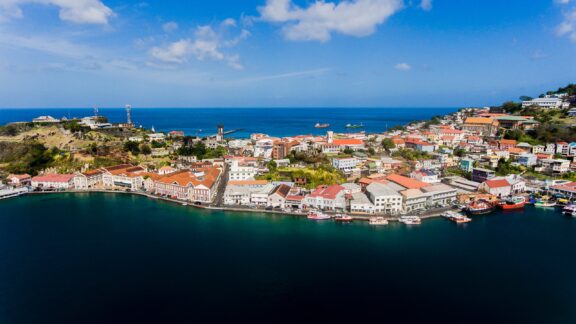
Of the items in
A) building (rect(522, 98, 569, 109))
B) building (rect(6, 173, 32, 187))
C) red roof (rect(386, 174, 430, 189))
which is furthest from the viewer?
building (rect(522, 98, 569, 109))

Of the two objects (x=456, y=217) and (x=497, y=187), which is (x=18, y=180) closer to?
(x=456, y=217)

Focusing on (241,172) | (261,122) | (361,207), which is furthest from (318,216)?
(261,122)

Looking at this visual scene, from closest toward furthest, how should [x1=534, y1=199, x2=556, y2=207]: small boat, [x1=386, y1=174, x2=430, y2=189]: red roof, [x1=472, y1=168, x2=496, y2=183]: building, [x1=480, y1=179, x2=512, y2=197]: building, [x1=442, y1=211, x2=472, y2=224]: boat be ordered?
1. [x1=442, y1=211, x2=472, y2=224]: boat
2. [x1=534, y1=199, x2=556, y2=207]: small boat
3. [x1=386, y1=174, x2=430, y2=189]: red roof
4. [x1=480, y1=179, x2=512, y2=197]: building
5. [x1=472, y1=168, x2=496, y2=183]: building

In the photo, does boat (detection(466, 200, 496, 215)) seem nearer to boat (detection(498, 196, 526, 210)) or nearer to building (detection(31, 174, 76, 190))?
boat (detection(498, 196, 526, 210))

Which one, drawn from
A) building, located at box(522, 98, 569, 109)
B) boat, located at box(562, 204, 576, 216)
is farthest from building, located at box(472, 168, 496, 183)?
building, located at box(522, 98, 569, 109)

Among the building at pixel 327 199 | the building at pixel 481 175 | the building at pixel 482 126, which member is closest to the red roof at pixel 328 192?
the building at pixel 327 199

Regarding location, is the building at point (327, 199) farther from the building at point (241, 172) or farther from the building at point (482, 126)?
the building at point (482, 126)
